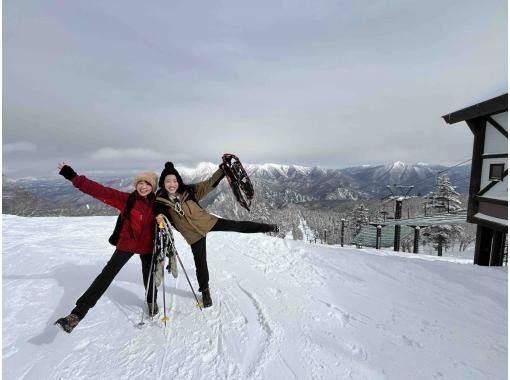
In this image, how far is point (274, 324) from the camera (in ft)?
12.6

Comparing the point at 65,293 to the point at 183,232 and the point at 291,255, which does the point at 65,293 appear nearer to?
the point at 183,232

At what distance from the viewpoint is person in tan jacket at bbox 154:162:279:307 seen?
3.95 metres

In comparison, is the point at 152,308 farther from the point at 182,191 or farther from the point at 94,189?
the point at 94,189

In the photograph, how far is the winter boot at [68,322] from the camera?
324 centimetres

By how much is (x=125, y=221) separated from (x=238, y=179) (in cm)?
198

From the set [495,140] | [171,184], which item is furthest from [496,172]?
[171,184]

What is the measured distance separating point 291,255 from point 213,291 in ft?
10.3

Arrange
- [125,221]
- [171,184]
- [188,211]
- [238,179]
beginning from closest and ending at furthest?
[125,221] → [171,184] → [188,211] → [238,179]

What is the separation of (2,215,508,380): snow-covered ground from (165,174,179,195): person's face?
1.96 meters

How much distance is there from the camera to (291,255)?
7.57 metres

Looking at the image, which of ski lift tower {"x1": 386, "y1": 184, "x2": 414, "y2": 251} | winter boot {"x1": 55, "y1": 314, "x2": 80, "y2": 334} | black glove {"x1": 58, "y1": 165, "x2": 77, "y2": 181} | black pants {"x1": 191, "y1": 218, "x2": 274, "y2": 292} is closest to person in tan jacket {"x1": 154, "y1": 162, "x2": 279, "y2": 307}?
black pants {"x1": 191, "y1": 218, "x2": 274, "y2": 292}

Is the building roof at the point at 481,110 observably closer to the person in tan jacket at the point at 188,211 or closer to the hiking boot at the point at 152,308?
the person in tan jacket at the point at 188,211

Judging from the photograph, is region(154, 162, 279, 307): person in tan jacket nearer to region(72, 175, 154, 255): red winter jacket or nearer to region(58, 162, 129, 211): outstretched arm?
region(72, 175, 154, 255): red winter jacket

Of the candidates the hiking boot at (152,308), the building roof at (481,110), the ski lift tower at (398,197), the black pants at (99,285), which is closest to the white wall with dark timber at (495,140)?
the building roof at (481,110)
